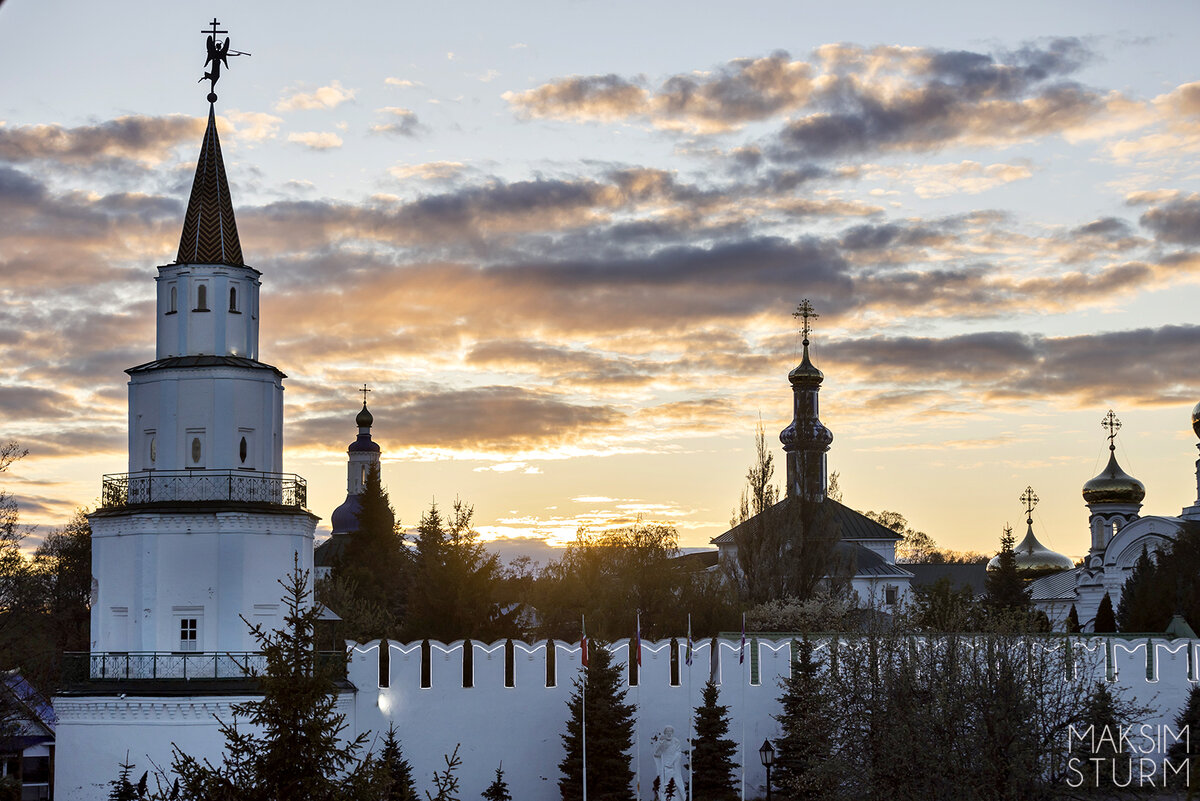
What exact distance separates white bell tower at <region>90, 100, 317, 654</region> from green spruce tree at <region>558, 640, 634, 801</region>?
23.0ft

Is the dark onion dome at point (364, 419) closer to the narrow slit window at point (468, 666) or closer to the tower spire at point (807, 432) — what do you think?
the tower spire at point (807, 432)

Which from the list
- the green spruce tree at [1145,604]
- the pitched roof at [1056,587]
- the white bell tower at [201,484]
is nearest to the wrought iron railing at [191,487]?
the white bell tower at [201,484]

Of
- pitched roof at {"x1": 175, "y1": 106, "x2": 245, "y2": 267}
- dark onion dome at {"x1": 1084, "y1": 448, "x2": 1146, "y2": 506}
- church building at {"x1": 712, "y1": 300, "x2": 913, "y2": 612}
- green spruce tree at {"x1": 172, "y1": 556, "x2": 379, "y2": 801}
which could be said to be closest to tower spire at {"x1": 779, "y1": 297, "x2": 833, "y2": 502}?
church building at {"x1": 712, "y1": 300, "x2": 913, "y2": 612}

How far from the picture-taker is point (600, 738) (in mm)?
32500

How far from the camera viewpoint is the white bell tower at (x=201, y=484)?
3312cm

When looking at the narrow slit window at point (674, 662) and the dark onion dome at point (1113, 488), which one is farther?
the dark onion dome at point (1113, 488)

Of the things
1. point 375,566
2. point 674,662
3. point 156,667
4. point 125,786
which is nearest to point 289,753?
point 125,786

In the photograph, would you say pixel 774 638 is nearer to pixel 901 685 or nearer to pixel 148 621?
pixel 901 685

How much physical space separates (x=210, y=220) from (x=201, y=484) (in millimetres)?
6726

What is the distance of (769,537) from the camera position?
165 feet

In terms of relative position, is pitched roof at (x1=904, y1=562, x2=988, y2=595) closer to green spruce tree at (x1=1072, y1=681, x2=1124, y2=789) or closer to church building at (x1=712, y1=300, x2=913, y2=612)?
church building at (x1=712, y1=300, x2=913, y2=612)

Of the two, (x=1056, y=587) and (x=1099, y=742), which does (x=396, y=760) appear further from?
(x=1056, y=587)

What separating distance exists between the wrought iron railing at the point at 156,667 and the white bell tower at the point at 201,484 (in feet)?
1.05

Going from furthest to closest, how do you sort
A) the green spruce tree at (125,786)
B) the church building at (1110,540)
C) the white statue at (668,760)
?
the church building at (1110,540)
the white statue at (668,760)
the green spruce tree at (125,786)
